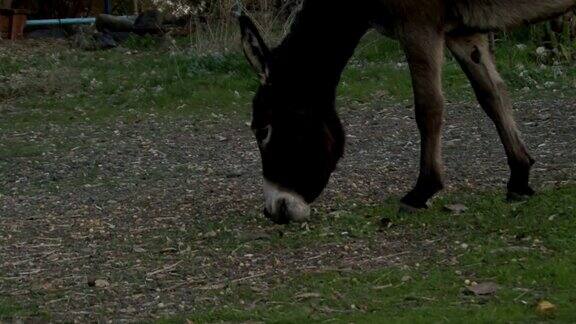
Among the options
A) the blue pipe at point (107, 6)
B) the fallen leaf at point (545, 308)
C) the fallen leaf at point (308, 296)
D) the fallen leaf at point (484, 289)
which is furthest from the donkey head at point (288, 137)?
the blue pipe at point (107, 6)

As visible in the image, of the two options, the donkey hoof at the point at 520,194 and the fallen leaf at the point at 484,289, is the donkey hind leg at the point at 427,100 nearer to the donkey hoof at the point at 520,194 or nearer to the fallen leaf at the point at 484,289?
the donkey hoof at the point at 520,194

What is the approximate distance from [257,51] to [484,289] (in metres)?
2.24

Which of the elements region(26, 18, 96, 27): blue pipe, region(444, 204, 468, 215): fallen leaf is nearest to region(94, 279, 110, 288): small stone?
region(444, 204, 468, 215): fallen leaf

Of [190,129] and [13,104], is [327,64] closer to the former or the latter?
[190,129]

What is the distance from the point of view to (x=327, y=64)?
5887 mm

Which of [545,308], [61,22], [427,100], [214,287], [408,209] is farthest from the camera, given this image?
[61,22]

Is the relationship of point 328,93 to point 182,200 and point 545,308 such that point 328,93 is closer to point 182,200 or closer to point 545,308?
point 182,200

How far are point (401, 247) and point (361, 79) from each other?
649 centimetres

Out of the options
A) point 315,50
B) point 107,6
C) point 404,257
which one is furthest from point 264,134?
point 107,6

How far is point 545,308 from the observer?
12.8 feet

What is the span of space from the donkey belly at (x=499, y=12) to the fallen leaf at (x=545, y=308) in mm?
1999

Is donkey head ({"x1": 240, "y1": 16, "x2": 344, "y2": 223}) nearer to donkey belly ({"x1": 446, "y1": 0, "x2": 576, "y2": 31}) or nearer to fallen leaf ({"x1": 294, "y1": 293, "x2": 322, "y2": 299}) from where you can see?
donkey belly ({"x1": 446, "y1": 0, "x2": 576, "y2": 31})

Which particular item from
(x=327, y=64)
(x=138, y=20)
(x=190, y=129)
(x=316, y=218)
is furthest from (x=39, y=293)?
(x=138, y=20)

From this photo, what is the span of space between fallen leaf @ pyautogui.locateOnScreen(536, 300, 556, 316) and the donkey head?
2000 millimetres
